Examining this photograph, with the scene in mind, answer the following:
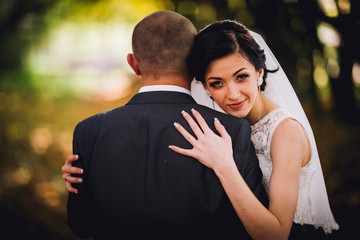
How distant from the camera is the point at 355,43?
5.02m

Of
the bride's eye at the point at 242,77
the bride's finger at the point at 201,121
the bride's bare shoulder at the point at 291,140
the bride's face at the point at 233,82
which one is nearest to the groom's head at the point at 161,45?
the bride's finger at the point at 201,121

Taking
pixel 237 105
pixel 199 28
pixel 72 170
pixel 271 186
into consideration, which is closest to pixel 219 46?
pixel 237 105

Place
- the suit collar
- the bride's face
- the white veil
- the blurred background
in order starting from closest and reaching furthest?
the suit collar < the bride's face < the white veil < the blurred background

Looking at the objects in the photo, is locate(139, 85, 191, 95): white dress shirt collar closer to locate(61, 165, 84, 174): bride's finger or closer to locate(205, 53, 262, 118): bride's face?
locate(205, 53, 262, 118): bride's face

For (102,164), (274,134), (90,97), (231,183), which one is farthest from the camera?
(90,97)

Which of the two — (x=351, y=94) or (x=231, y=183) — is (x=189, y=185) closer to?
(x=231, y=183)

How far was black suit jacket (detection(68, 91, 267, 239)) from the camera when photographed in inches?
66.6

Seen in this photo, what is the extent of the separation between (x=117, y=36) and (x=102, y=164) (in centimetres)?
1185

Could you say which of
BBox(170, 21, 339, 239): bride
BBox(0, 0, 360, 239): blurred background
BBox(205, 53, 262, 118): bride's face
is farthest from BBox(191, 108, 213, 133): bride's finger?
BBox(0, 0, 360, 239): blurred background

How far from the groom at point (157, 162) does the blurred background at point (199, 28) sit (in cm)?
370

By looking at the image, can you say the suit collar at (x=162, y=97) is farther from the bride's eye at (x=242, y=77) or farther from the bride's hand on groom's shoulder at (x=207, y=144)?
the bride's eye at (x=242, y=77)

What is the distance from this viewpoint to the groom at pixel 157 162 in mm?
1693

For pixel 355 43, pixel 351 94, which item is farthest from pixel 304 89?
pixel 355 43

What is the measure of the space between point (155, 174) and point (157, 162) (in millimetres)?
62
